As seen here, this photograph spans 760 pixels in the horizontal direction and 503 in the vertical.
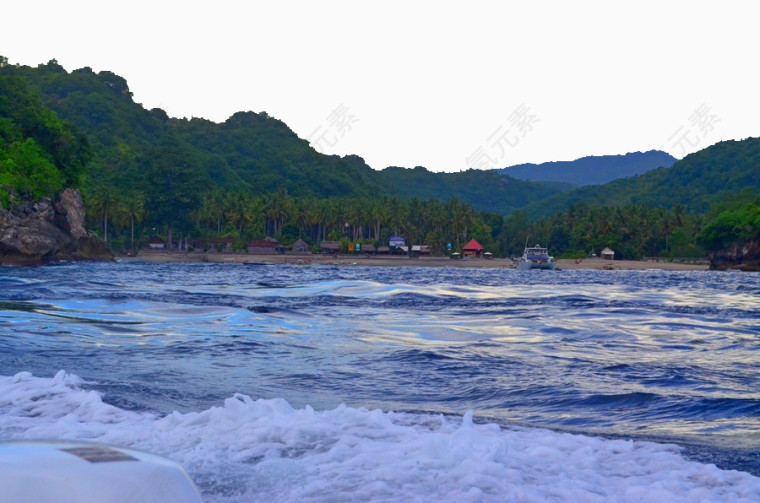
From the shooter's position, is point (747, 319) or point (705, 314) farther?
point (705, 314)

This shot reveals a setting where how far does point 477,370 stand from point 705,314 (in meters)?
14.1

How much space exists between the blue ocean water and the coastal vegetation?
2222 inches

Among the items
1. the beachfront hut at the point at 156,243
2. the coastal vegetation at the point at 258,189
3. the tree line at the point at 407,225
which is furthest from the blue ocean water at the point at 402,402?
the beachfront hut at the point at 156,243

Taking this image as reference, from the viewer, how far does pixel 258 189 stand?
15862 centimetres

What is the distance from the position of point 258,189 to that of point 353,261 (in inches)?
2372

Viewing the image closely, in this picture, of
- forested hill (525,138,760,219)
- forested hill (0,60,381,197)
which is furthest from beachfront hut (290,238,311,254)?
forested hill (525,138,760,219)

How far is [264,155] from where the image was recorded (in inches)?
6924

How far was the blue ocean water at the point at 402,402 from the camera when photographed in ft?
15.1

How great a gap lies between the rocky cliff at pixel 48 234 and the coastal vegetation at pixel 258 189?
182 centimetres

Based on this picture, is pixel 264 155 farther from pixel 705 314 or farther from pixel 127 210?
pixel 705 314

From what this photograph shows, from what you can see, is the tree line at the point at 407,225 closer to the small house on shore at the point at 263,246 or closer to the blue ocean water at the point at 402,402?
the small house on shore at the point at 263,246

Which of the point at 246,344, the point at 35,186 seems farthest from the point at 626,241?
the point at 246,344

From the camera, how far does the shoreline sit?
100562 mm

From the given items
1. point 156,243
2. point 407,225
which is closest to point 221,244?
point 156,243
